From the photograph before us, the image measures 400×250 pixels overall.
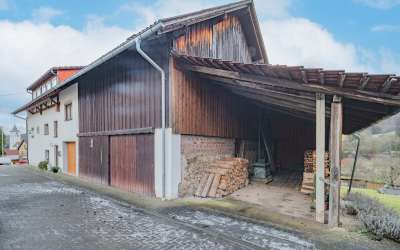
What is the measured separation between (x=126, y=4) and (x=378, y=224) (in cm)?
1278

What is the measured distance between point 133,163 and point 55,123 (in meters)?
9.35

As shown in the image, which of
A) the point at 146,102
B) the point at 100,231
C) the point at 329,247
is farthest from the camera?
the point at 146,102

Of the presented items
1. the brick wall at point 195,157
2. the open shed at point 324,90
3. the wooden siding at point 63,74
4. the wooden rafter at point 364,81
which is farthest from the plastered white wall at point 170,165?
the wooden siding at point 63,74

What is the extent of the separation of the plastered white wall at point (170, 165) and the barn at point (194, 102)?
0.09 feet

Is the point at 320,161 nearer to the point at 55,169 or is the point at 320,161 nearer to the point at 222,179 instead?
the point at 222,179

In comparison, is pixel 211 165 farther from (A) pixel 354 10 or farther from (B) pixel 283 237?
(A) pixel 354 10

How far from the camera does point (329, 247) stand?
4.37 m

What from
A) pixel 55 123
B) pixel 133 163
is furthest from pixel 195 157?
pixel 55 123

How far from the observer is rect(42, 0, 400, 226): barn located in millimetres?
5375

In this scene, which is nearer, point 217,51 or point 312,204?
point 312,204

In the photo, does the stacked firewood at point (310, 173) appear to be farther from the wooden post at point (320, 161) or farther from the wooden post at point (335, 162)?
the wooden post at point (335, 162)

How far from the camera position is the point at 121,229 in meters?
5.31

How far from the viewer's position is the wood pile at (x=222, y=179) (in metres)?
8.07

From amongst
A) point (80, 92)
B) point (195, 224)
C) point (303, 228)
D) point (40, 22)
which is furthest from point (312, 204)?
point (40, 22)
